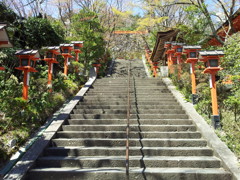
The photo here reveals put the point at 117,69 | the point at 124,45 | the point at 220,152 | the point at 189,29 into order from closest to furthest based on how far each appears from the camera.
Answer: the point at 220,152 < the point at 189,29 < the point at 117,69 < the point at 124,45

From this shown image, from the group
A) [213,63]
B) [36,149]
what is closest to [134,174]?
[36,149]

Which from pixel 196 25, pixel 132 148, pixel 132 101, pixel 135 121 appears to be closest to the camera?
pixel 132 148

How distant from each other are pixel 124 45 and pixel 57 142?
904 inches

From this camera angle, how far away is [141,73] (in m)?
17.1

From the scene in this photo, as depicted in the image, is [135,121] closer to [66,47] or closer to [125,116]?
[125,116]

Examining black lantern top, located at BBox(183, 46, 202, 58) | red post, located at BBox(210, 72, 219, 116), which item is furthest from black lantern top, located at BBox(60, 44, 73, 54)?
red post, located at BBox(210, 72, 219, 116)

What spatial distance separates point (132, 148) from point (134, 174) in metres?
0.80

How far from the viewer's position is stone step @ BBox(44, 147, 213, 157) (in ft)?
14.4

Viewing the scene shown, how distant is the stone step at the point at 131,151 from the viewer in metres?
4.38

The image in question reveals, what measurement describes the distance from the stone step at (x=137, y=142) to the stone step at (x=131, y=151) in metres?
0.21

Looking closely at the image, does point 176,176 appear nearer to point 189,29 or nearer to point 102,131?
point 102,131

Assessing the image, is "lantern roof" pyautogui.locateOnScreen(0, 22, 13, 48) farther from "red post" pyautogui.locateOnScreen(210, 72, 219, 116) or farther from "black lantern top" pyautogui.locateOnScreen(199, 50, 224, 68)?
"red post" pyautogui.locateOnScreen(210, 72, 219, 116)

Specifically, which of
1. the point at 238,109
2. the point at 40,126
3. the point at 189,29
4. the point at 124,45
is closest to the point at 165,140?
the point at 238,109

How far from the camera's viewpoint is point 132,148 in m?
4.49
